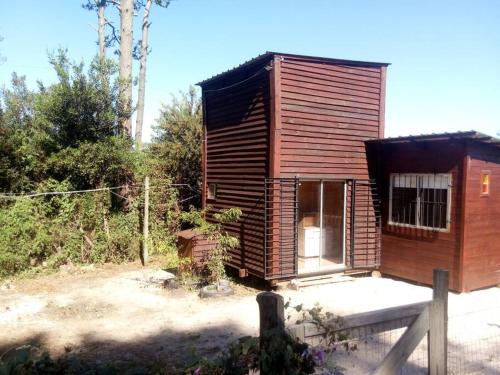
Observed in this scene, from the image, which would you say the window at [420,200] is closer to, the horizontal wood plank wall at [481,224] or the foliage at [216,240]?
the horizontal wood plank wall at [481,224]

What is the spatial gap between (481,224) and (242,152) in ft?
17.3

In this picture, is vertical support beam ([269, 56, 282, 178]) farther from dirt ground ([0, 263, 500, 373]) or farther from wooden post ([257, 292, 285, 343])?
wooden post ([257, 292, 285, 343])

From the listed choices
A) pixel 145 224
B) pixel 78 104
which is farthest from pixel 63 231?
pixel 78 104

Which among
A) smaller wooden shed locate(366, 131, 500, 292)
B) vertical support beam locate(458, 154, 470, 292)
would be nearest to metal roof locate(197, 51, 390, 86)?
smaller wooden shed locate(366, 131, 500, 292)

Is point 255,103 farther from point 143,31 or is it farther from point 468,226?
point 143,31

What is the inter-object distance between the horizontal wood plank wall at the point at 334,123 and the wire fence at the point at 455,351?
350cm

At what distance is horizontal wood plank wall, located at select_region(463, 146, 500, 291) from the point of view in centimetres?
788

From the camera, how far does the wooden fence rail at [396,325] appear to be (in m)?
2.25

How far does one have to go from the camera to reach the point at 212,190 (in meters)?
11.0

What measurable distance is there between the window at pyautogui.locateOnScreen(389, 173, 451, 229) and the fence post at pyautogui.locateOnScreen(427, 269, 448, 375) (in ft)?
18.3

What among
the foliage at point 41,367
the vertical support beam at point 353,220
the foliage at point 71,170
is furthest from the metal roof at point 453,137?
the foliage at point 41,367

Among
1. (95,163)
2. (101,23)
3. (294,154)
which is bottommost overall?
(95,163)

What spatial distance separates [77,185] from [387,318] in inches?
399

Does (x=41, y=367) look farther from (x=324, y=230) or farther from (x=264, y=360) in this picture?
(x=324, y=230)
